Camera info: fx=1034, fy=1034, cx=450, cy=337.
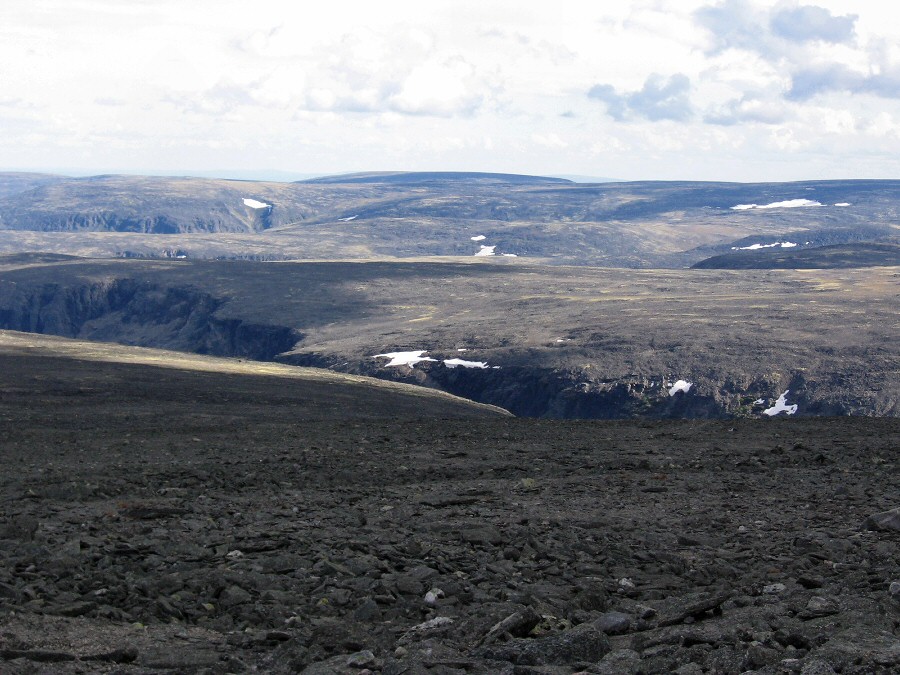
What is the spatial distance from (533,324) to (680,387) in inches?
922

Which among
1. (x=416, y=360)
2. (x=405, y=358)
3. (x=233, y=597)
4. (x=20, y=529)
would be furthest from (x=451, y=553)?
(x=405, y=358)

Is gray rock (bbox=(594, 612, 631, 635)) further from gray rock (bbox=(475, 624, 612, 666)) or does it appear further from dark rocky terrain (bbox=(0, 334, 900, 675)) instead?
gray rock (bbox=(475, 624, 612, 666))

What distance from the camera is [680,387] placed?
68562mm

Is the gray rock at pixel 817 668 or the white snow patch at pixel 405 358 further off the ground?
the gray rock at pixel 817 668

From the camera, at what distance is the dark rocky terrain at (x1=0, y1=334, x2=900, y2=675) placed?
804cm

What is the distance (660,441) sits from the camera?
23484 mm

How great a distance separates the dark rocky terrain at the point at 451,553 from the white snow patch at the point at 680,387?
4391 cm

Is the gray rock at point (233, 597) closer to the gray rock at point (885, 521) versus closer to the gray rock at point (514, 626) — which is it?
the gray rock at point (514, 626)

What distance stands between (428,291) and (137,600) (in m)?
108

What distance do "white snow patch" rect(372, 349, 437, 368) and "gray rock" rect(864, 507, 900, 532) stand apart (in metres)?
63.0

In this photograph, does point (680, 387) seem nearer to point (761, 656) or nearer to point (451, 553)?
point (451, 553)

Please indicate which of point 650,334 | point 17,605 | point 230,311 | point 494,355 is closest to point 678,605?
point 17,605

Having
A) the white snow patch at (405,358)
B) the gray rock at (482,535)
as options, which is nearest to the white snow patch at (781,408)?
the white snow patch at (405,358)

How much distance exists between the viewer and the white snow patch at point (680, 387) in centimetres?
6800
